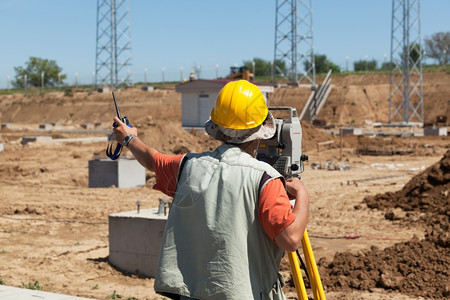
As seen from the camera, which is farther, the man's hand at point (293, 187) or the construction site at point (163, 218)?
the construction site at point (163, 218)

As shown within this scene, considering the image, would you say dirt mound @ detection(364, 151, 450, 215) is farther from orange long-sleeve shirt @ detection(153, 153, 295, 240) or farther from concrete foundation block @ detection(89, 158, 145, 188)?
orange long-sleeve shirt @ detection(153, 153, 295, 240)

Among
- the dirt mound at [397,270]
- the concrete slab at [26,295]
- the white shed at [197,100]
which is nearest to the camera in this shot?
the concrete slab at [26,295]

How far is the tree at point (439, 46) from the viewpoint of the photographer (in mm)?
68312

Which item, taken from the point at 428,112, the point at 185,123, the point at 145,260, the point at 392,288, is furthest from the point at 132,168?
the point at 428,112

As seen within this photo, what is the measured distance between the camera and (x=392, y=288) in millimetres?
6473

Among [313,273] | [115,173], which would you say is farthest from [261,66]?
[313,273]

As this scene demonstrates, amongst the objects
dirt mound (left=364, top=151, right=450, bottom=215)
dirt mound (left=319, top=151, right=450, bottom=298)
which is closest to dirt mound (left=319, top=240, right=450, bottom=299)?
dirt mound (left=319, top=151, right=450, bottom=298)

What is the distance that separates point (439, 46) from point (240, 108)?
237 feet

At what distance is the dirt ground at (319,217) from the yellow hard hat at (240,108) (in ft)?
14.5

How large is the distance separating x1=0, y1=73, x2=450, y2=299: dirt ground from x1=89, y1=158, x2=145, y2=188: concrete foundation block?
0.40m

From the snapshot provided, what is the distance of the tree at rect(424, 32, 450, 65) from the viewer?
6831cm

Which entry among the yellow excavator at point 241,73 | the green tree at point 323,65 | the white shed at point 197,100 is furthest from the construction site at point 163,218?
the green tree at point 323,65

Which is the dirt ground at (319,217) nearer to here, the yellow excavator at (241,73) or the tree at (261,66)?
the yellow excavator at (241,73)

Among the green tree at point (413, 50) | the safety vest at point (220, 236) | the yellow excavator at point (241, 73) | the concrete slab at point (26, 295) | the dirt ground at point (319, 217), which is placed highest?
the green tree at point (413, 50)
